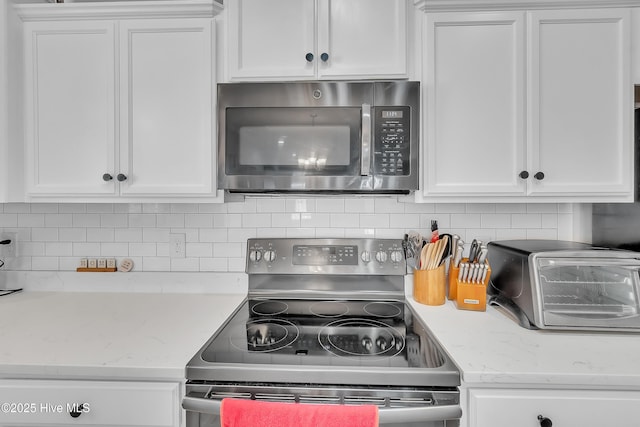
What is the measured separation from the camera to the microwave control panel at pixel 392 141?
130 cm

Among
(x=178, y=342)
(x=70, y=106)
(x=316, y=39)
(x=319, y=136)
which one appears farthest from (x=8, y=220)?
(x=316, y=39)

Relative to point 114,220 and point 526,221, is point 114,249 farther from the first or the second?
point 526,221

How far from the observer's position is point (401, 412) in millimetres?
901

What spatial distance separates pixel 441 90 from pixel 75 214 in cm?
187

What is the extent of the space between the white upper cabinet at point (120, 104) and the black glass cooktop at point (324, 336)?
59cm

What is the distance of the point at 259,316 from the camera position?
1.42 metres

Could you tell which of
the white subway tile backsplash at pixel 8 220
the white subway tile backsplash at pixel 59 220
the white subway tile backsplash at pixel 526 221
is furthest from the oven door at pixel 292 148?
the white subway tile backsplash at pixel 8 220

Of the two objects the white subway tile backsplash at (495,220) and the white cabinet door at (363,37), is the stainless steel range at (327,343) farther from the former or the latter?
the white cabinet door at (363,37)

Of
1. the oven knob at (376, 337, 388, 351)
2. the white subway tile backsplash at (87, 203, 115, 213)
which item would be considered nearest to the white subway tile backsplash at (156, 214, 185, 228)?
the white subway tile backsplash at (87, 203, 115, 213)

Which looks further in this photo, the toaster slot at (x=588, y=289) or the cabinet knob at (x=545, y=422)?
the toaster slot at (x=588, y=289)

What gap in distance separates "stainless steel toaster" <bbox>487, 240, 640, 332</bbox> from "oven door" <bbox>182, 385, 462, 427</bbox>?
50 cm

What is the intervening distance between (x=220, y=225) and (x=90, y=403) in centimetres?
91

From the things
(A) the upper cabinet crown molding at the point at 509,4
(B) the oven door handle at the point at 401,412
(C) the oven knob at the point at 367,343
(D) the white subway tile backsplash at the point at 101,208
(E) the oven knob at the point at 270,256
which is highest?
(A) the upper cabinet crown molding at the point at 509,4

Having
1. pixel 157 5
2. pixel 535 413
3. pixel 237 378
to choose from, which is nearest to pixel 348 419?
pixel 237 378
